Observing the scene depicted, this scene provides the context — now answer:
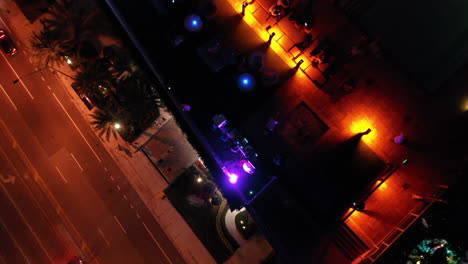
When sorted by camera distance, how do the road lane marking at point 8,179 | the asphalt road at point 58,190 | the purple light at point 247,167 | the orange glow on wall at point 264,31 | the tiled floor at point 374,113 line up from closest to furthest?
the purple light at point 247,167 → the tiled floor at point 374,113 → the orange glow on wall at point 264,31 → the asphalt road at point 58,190 → the road lane marking at point 8,179

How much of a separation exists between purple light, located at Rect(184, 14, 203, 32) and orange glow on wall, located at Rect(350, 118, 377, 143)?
1127 cm

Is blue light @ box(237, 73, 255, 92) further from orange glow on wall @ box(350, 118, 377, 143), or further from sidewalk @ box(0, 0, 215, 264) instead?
orange glow on wall @ box(350, 118, 377, 143)

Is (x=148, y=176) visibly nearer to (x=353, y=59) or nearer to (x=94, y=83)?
(x=94, y=83)

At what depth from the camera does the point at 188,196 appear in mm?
17656

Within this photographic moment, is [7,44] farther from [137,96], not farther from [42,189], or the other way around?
[137,96]

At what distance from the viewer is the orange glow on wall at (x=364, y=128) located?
1470cm

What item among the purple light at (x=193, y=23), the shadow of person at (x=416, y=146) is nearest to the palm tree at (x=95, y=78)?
the purple light at (x=193, y=23)

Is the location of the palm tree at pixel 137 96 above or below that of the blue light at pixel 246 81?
above

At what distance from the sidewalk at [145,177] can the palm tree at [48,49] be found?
771 millimetres

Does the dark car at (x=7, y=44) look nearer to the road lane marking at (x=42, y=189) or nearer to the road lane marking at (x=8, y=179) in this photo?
the road lane marking at (x=42, y=189)

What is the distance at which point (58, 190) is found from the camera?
58.7ft

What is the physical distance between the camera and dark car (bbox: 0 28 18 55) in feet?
59.4

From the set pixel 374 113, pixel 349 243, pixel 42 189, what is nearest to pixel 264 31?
pixel 374 113

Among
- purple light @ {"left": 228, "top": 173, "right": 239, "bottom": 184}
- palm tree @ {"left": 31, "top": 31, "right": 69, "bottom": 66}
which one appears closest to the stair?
purple light @ {"left": 228, "top": 173, "right": 239, "bottom": 184}
